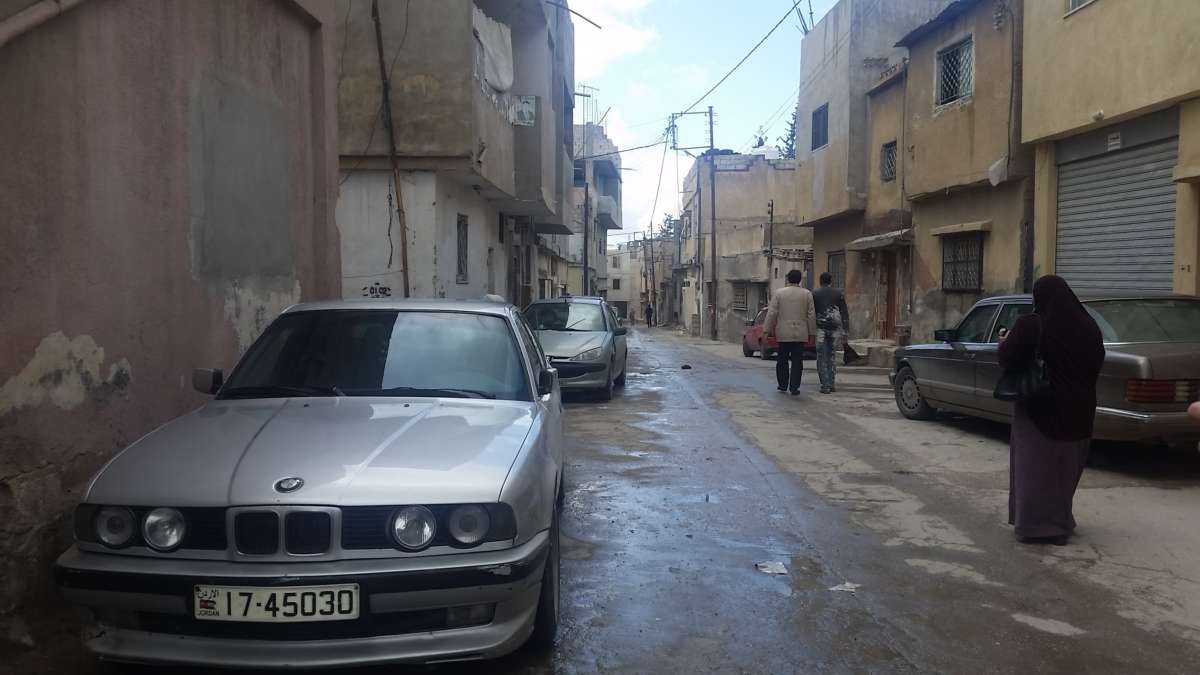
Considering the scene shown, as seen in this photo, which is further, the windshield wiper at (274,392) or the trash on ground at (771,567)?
the trash on ground at (771,567)

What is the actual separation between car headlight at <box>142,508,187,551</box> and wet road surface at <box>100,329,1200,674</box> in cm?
96

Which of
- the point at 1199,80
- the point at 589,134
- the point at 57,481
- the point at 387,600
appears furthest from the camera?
the point at 589,134

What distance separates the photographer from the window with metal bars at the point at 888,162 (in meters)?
20.0

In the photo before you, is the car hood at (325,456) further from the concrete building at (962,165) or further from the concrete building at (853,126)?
the concrete building at (853,126)

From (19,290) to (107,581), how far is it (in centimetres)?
188

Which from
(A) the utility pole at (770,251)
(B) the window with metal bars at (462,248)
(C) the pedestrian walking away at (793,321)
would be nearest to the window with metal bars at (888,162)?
(C) the pedestrian walking away at (793,321)

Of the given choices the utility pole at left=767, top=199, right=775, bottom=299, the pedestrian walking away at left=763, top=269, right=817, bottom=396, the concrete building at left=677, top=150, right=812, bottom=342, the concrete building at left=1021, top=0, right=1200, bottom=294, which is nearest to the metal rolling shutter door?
the concrete building at left=1021, top=0, right=1200, bottom=294

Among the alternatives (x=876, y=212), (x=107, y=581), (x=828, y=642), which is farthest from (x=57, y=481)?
(x=876, y=212)

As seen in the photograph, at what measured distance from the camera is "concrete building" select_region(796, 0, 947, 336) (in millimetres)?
21266

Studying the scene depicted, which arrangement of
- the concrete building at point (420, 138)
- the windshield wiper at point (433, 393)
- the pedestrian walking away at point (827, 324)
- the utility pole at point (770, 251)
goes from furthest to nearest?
the utility pole at point (770, 251), the concrete building at point (420, 138), the pedestrian walking away at point (827, 324), the windshield wiper at point (433, 393)

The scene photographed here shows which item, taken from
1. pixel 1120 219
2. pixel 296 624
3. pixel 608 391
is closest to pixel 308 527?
pixel 296 624

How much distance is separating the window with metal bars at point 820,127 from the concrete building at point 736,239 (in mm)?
7770

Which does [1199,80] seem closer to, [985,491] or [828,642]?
[985,491]

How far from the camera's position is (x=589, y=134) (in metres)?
54.1
